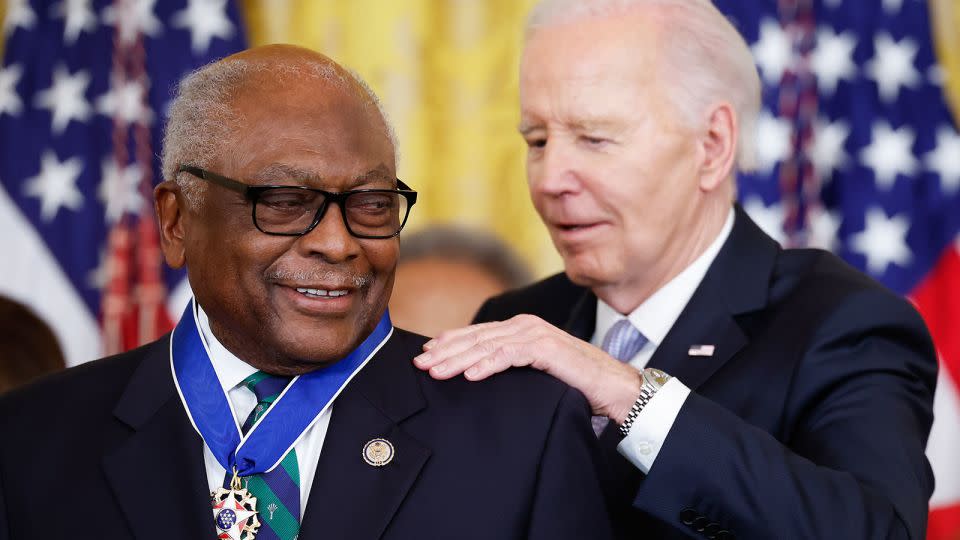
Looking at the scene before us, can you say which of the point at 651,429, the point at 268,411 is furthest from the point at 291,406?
the point at 651,429

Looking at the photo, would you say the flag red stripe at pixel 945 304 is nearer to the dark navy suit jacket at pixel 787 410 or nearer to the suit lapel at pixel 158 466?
the dark navy suit jacket at pixel 787 410

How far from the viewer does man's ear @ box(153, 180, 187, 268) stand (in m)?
2.06

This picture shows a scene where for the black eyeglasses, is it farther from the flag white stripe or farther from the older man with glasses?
the flag white stripe

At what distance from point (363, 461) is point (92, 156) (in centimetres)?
338

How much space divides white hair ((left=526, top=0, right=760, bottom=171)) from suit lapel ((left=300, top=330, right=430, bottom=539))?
109cm

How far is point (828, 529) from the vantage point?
7.19 ft

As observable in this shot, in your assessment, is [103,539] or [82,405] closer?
[103,539]

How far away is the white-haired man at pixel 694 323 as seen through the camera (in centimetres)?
222

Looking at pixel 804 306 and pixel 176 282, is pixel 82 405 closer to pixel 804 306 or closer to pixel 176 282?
pixel 804 306

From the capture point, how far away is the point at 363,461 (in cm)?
196

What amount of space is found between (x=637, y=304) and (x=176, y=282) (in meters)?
2.61

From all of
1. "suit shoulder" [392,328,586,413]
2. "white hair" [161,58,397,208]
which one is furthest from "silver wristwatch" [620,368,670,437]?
"white hair" [161,58,397,208]

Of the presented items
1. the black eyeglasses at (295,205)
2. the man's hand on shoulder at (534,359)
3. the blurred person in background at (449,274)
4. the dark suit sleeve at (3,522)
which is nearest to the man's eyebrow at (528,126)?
the man's hand on shoulder at (534,359)

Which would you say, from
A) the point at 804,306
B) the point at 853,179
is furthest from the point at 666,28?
the point at 853,179
